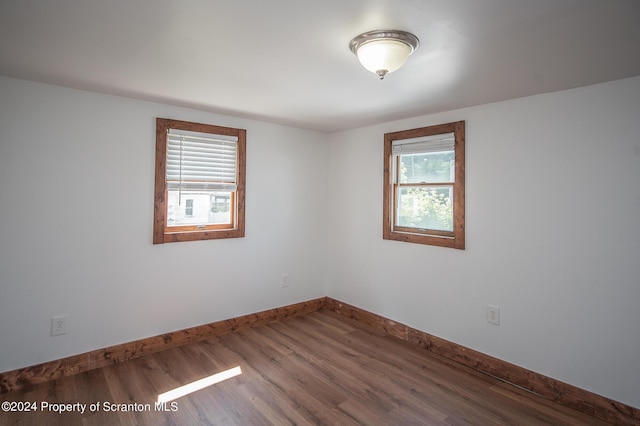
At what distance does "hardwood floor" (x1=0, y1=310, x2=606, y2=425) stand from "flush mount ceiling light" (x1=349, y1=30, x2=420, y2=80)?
224 cm

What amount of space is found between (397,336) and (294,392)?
151 cm

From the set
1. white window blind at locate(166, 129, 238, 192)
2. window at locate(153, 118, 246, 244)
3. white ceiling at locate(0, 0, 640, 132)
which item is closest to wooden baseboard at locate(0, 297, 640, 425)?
window at locate(153, 118, 246, 244)

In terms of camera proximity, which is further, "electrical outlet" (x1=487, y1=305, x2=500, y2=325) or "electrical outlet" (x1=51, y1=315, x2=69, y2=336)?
"electrical outlet" (x1=487, y1=305, x2=500, y2=325)

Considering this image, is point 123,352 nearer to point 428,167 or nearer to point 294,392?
point 294,392

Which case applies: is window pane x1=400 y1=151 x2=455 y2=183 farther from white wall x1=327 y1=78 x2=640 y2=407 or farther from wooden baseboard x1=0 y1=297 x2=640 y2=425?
wooden baseboard x1=0 y1=297 x2=640 y2=425

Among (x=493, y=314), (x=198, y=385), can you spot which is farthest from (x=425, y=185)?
(x=198, y=385)

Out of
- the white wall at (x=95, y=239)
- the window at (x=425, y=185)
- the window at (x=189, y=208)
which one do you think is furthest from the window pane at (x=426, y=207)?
the window at (x=189, y=208)

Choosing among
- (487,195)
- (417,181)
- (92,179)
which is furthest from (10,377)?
(487,195)

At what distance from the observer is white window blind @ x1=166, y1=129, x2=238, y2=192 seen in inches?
131

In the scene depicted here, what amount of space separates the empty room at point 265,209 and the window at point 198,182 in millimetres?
21

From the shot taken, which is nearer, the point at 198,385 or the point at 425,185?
the point at 198,385

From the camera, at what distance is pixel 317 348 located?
3.37 metres

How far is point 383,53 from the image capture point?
1834 millimetres

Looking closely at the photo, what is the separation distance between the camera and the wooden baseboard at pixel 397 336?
2410 millimetres
